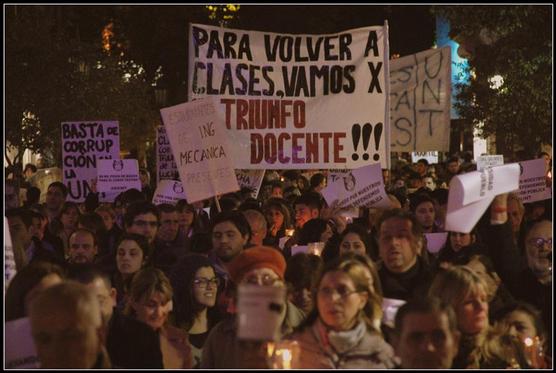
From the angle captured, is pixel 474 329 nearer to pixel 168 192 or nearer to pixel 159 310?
pixel 159 310

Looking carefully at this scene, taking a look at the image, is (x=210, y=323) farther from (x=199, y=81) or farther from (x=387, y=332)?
(x=199, y=81)

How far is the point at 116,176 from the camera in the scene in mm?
15820

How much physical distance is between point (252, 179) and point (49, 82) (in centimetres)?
1556

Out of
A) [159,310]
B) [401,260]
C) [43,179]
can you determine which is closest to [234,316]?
[159,310]

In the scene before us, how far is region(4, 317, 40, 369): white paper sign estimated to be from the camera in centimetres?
582

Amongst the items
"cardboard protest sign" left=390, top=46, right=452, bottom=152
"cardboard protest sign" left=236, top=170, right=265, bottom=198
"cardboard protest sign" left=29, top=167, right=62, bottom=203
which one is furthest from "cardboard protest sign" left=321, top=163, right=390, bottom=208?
"cardboard protest sign" left=29, top=167, right=62, bottom=203

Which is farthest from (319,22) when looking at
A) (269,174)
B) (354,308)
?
(354,308)

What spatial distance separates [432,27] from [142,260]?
51.6 meters

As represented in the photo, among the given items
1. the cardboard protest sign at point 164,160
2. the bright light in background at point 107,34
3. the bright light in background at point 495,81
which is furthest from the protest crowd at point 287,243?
the bright light in background at point 107,34

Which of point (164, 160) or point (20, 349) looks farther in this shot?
point (164, 160)

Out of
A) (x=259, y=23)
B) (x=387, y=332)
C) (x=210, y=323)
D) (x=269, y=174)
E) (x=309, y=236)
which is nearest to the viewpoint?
(x=387, y=332)

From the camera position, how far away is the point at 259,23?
143 ft

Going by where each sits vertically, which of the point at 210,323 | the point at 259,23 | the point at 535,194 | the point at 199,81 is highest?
the point at 259,23

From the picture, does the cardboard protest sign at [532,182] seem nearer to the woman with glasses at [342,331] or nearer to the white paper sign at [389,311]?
the white paper sign at [389,311]
